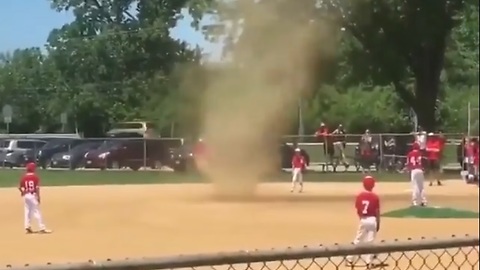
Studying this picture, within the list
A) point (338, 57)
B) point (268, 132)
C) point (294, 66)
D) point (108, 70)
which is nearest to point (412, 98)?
point (338, 57)

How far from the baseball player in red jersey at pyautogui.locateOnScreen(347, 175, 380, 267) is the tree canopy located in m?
0.24

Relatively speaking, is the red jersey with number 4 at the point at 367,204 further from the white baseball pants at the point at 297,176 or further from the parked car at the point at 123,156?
the parked car at the point at 123,156

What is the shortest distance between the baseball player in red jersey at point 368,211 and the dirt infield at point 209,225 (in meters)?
0.07

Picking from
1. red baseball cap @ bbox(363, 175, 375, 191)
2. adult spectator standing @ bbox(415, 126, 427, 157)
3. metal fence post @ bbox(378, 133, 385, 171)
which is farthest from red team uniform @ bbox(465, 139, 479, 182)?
metal fence post @ bbox(378, 133, 385, 171)

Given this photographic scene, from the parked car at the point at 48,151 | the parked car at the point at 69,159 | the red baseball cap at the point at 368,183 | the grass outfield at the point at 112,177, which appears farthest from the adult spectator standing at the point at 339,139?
the parked car at the point at 69,159

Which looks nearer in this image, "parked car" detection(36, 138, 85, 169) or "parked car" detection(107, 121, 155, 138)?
"parked car" detection(107, 121, 155, 138)

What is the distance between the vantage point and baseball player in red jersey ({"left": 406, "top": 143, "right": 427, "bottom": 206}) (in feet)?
9.33

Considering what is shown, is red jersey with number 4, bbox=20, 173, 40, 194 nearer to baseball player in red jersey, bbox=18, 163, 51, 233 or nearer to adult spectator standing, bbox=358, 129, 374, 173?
baseball player in red jersey, bbox=18, 163, 51, 233

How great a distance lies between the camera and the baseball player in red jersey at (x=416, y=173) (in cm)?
284

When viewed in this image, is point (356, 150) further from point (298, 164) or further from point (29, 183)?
point (29, 183)

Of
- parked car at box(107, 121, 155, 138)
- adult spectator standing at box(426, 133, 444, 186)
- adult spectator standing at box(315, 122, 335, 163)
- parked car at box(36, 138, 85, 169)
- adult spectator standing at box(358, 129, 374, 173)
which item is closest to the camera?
adult spectator standing at box(426, 133, 444, 186)

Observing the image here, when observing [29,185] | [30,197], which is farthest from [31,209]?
[29,185]

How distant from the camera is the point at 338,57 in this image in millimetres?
3307

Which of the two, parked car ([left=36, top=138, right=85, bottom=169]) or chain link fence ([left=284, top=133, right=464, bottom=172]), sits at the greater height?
chain link fence ([left=284, top=133, right=464, bottom=172])
